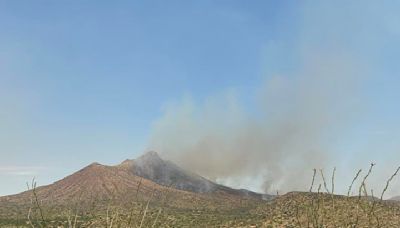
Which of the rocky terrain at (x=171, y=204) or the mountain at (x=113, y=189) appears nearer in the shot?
the rocky terrain at (x=171, y=204)

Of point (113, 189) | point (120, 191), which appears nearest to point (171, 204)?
point (113, 189)

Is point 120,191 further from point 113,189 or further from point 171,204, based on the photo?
point 171,204

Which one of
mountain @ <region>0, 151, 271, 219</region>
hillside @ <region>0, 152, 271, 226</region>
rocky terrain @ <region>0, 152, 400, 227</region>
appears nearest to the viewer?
rocky terrain @ <region>0, 152, 400, 227</region>

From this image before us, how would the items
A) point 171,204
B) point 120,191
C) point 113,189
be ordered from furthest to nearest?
point 120,191, point 113,189, point 171,204

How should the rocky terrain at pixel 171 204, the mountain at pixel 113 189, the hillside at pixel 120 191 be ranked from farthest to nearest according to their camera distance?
the mountain at pixel 113 189, the hillside at pixel 120 191, the rocky terrain at pixel 171 204

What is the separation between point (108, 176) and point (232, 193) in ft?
155

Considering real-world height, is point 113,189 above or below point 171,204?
above

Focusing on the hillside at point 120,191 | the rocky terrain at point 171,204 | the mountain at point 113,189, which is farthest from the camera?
the mountain at point 113,189

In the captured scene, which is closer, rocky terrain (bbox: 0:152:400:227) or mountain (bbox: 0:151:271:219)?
rocky terrain (bbox: 0:152:400:227)

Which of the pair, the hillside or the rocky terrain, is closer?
the rocky terrain

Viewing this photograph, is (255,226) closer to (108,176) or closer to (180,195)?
(180,195)

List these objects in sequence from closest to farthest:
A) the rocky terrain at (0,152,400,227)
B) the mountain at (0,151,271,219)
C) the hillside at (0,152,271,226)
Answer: the rocky terrain at (0,152,400,227)
the hillside at (0,152,271,226)
the mountain at (0,151,271,219)

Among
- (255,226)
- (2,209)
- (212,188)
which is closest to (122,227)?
(255,226)

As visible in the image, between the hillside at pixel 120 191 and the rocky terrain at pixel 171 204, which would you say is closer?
the rocky terrain at pixel 171 204
